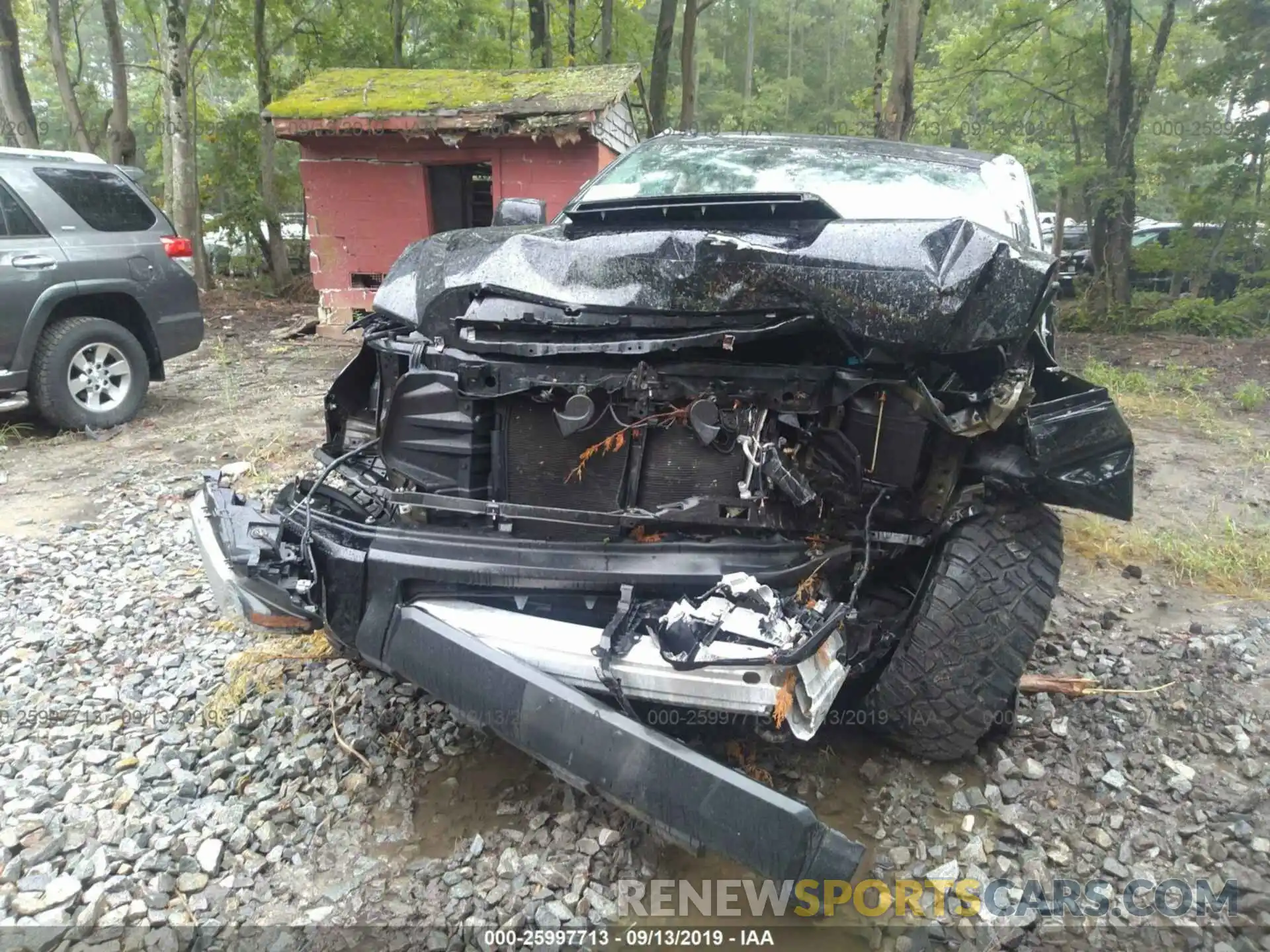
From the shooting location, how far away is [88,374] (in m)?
6.12

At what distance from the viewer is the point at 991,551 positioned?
236 cm

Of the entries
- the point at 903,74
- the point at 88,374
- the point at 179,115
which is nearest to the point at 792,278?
the point at 88,374

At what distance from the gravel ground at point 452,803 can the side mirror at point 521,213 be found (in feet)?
6.57

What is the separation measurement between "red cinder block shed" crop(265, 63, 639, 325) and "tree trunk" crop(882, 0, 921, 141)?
299 centimetres

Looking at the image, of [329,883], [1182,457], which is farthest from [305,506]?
[1182,457]

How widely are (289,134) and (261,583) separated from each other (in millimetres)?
9018

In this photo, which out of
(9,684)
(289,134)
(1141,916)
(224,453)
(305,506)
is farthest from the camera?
(289,134)

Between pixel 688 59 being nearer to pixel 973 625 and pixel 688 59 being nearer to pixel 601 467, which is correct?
pixel 601 467

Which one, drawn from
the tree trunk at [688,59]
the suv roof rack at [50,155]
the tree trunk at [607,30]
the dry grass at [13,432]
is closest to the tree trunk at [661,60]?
the tree trunk at [688,59]

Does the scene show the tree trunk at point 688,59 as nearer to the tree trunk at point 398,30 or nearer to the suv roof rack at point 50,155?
the tree trunk at point 398,30

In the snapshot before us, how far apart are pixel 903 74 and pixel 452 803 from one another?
A: 29.6ft

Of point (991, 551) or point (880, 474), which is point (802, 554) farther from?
point (991, 551)

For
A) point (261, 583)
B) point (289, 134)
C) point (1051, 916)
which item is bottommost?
point (1051, 916)

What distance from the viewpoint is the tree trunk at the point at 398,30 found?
15.2 m
